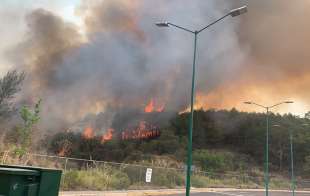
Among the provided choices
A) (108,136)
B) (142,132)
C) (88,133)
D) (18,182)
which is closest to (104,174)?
(18,182)

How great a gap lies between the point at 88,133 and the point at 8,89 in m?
18.3

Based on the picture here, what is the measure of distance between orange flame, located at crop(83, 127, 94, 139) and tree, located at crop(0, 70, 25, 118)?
602 inches

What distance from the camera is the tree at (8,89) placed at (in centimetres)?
3275

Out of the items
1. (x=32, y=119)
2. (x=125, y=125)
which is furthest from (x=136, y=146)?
(x=32, y=119)

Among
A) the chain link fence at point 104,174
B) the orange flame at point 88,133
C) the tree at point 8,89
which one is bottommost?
the chain link fence at point 104,174

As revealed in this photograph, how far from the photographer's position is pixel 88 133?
50656 millimetres

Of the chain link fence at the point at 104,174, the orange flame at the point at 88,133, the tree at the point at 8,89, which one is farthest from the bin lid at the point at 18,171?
the orange flame at the point at 88,133

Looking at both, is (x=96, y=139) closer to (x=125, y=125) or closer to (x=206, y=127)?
(x=125, y=125)

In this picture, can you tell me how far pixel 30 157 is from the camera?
69.5 feet

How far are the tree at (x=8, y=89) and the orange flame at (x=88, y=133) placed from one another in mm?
15299

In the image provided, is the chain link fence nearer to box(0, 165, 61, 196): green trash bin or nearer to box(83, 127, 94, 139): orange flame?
box(0, 165, 61, 196): green trash bin

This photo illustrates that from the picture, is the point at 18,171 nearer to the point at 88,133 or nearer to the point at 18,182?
the point at 18,182

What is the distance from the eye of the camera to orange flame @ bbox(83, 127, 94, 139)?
163 ft

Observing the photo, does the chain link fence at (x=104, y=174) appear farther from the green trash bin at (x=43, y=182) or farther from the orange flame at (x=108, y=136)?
the orange flame at (x=108, y=136)
